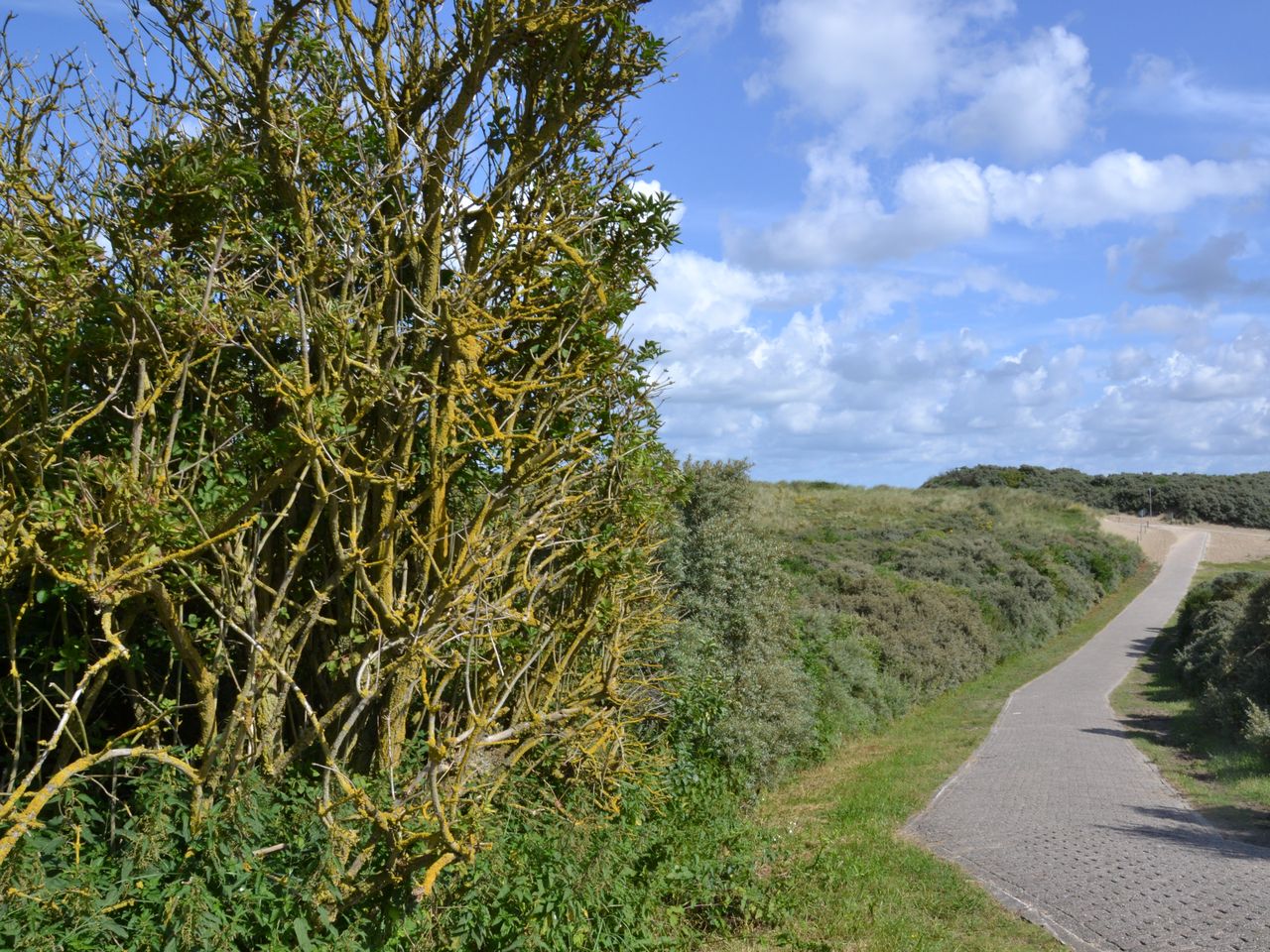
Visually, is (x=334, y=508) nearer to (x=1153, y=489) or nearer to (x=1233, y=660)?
(x=1233, y=660)

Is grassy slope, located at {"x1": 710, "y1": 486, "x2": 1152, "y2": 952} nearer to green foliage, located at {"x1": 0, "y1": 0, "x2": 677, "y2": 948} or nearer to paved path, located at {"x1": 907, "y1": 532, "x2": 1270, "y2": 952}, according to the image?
paved path, located at {"x1": 907, "y1": 532, "x2": 1270, "y2": 952}

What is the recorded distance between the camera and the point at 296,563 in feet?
16.4

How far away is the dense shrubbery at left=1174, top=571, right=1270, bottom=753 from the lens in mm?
14695

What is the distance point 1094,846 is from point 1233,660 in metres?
10.0

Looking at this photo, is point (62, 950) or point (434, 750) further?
point (434, 750)

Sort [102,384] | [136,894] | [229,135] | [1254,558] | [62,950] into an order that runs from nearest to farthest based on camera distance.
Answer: [62,950], [136,894], [102,384], [229,135], [1254,558]

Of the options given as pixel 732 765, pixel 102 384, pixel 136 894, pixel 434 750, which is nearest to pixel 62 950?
pixel 136 894

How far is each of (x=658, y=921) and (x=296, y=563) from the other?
3.52m

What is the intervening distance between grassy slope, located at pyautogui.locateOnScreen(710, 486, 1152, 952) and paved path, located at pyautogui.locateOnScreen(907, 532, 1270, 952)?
0.34 metres

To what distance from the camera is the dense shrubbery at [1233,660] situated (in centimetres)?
1470

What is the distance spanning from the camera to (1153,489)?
74375 millimetres

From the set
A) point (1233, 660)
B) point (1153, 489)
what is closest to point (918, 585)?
point (1233, 660)

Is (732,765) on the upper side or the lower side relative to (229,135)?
lower

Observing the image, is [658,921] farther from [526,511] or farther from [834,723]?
[834,723]
